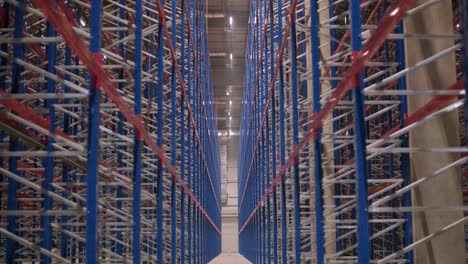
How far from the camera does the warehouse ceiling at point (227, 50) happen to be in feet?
98.7

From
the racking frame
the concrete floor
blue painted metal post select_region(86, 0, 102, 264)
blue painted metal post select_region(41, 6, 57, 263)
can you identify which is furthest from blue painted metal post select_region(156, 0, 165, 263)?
the concrete floor

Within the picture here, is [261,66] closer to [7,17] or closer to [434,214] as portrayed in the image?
[7,17]

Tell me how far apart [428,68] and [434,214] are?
1.51 m

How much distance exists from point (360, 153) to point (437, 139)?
155 centimetres

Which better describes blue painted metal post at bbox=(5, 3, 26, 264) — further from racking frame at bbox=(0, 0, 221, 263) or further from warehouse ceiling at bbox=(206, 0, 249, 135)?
warehouse ceiling at bbox=(206, 0, 249, 135)

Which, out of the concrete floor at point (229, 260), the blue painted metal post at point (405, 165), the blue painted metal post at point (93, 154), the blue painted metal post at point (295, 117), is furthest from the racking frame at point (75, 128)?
the concrete floor at point (229, 260)

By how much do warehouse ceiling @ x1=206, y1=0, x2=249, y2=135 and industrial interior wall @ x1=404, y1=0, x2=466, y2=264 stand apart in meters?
23.0

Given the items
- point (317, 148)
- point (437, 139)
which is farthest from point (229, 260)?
point (437, 139)

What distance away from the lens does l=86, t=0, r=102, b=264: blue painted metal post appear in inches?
215

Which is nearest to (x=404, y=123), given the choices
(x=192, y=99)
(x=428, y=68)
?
(x=428, y=68)

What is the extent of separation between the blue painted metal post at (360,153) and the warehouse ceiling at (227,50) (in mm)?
24035

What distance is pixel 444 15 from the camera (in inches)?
249

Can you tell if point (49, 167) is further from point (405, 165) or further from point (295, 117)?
point (405, 165)

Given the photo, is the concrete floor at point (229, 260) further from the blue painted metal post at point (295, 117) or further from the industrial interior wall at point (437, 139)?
the industrial interior wall at point (437, 139)
